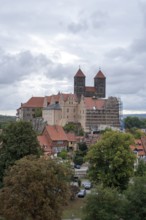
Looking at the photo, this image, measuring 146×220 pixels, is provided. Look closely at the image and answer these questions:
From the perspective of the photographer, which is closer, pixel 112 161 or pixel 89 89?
pixel 112 161

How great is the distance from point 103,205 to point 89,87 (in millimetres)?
122328

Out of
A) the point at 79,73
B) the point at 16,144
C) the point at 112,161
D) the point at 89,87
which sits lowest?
the point at 112,161

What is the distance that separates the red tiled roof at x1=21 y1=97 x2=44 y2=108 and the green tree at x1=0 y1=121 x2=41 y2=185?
110071mm

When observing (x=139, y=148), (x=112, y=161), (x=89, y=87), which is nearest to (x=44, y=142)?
(x=139, y=148)

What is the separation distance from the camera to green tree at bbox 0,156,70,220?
28734mm

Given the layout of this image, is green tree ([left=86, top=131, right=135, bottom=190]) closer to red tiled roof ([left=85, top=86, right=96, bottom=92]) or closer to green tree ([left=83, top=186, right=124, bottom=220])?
green tree ([left=83, top=186, right=124, bottom=220])

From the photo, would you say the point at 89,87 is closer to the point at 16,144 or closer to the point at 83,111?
the point at 83,111

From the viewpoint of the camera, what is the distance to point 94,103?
134 meters

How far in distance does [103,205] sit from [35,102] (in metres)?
122

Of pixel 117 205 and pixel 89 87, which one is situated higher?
pixel 89 87

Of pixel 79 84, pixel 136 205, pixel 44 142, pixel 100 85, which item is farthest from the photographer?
pixel 100 85

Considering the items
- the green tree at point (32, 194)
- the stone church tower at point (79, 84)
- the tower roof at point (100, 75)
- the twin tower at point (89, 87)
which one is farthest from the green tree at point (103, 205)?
the tower roof at point (100, 75)

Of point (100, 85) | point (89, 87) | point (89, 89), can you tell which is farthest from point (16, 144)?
point (100, 85)

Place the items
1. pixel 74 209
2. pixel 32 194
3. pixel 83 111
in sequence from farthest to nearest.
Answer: pixel 83 111, pixel 74 209, pixel 32 194
